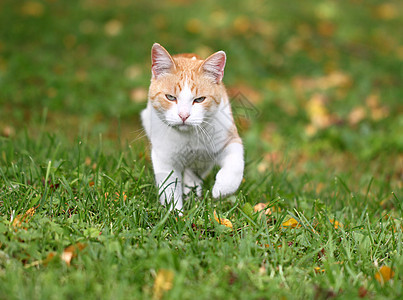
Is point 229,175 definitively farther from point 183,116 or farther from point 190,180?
point 190,180

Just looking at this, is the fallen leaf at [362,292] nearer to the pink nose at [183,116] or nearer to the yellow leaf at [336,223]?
the yellow leaf at [336,223]

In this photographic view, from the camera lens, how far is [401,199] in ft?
9.61

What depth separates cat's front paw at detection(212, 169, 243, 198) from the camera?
2.39m

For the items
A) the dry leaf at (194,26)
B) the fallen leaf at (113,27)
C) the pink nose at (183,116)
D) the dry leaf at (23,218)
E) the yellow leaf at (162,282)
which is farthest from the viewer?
the dry leaf at (194,26)

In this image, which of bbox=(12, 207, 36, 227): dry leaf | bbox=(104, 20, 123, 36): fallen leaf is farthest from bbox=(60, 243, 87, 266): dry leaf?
bbox=(104, 20, 123, 36): fallen leaf

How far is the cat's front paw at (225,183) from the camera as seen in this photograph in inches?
94.3

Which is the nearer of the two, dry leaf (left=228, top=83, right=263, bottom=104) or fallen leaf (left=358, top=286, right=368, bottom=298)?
fallen leaf (left=358, top=286, right=368, bottom=298)

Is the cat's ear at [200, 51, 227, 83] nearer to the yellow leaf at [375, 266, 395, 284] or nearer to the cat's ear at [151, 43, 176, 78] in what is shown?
the cat's ear at [151, 43, 176, 78]

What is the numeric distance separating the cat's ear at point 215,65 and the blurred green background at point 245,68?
1.05m

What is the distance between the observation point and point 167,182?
2607mm

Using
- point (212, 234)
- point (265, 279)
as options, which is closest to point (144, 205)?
point (212, 234)

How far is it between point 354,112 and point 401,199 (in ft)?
6.77

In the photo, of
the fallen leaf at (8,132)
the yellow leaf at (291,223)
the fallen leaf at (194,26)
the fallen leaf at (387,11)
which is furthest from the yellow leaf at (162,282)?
the fallen leaf at (387,11)

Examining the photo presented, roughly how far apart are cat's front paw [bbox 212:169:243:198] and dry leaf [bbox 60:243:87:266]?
31.2 inches
